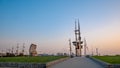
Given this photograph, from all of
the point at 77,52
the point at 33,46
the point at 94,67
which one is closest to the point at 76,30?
the point at 77,52

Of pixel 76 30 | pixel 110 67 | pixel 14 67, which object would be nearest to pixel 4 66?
pixel 14 67

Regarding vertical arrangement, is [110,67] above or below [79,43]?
below

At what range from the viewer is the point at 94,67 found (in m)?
19.1

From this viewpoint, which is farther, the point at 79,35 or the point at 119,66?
the point at 79,35

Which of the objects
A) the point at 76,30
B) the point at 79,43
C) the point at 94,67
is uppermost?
the point at 76,30

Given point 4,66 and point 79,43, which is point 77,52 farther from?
point 4,66

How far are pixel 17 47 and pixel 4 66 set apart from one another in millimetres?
73165

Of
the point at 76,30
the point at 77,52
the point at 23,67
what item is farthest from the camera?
the point at 76,30

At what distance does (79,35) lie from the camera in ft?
184

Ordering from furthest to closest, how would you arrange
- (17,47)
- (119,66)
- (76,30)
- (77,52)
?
(17,47), (76,30), (77,52), (119,66)

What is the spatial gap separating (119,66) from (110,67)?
0.77 meters

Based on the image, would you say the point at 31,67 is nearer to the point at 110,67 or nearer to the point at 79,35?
the point at 110,67

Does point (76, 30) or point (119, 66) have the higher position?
point (76, 30)

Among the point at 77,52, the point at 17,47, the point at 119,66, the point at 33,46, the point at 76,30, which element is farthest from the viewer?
the point at 17,47
